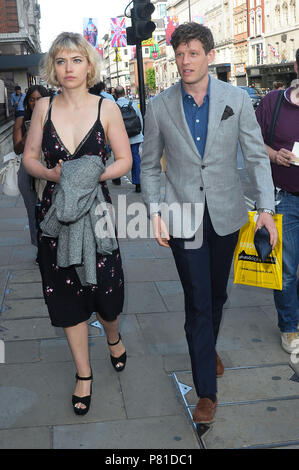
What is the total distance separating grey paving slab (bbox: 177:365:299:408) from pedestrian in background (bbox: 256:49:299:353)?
350mm

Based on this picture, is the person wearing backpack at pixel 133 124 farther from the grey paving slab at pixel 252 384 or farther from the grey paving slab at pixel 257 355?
the grey paving slab at pixel 252 384

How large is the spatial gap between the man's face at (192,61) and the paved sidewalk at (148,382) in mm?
1704

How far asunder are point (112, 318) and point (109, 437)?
2.30 feet

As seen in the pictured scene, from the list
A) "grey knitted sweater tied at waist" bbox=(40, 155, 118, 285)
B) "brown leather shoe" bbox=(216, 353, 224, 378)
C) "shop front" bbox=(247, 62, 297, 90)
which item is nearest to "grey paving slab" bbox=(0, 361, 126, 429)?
"brown leather shoe" bbox=(216, 353, 224, 378)

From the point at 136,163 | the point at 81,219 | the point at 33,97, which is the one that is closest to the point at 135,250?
the point at 33,97

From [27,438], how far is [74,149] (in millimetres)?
1446

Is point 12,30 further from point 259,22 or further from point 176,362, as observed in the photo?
point 176,362

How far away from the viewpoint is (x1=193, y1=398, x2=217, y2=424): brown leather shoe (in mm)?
3055

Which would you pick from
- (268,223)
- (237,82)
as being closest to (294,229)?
(268,223)

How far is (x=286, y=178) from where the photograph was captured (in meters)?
3.84

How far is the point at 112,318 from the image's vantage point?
135 inches

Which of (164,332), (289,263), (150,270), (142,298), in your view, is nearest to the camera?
(289,263)

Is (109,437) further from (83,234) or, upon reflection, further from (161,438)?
(83,234)

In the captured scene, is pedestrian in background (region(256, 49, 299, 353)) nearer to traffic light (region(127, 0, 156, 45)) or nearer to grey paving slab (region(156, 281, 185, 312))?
grey paving slab (region(156, 281, 185, 312))
